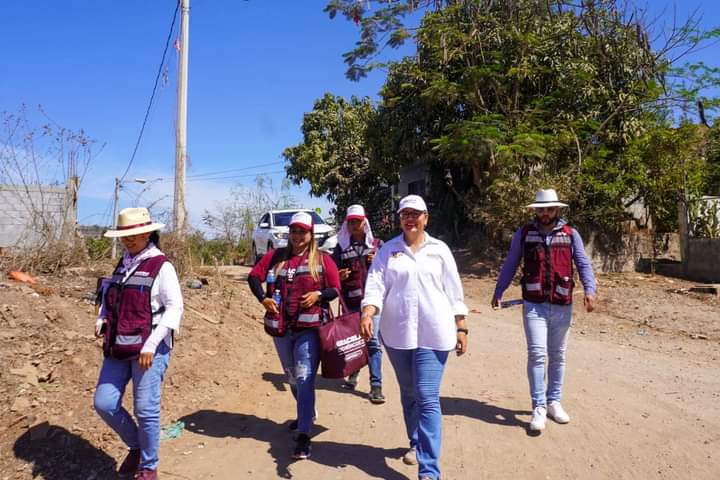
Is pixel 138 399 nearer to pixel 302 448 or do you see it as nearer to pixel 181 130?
pixel 302 448

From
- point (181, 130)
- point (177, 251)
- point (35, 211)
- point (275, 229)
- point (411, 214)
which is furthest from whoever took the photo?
point (275, 229)

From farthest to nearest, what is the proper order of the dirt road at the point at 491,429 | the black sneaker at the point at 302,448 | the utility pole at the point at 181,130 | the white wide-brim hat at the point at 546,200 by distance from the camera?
the utility pole at the point at 181,130, the white wide-brim hat at the point at 546,200, the black sneaker at the point at 302,448, the dirt road at the point at 491,429

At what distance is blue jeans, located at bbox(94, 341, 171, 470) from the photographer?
3.72 m

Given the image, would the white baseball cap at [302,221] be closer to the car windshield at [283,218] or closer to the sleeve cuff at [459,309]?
the sleeve cuff at [459,309]

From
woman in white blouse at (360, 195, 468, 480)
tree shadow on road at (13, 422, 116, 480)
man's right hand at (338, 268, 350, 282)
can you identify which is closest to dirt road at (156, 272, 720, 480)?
tree shadow on road at (13, 422, 116, 480)

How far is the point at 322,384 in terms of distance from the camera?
625cm

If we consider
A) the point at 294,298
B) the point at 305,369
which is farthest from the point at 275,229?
the point at 305,369

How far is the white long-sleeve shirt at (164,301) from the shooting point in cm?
373

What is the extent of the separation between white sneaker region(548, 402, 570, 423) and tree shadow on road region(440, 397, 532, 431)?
0.23m

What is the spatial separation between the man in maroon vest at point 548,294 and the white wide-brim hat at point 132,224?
118 inches

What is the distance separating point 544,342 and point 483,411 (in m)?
0.94

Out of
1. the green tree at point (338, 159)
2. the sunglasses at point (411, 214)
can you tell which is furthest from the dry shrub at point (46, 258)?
the green tree at point (338, 159)

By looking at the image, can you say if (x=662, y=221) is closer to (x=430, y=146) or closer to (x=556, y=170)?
(x=556, y=170)

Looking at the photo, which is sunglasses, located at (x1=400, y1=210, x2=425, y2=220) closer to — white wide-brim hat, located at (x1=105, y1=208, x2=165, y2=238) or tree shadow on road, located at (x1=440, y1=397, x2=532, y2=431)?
white wide-brim hat, located at (x1=105, y1=208, x2=165, y2=238)
